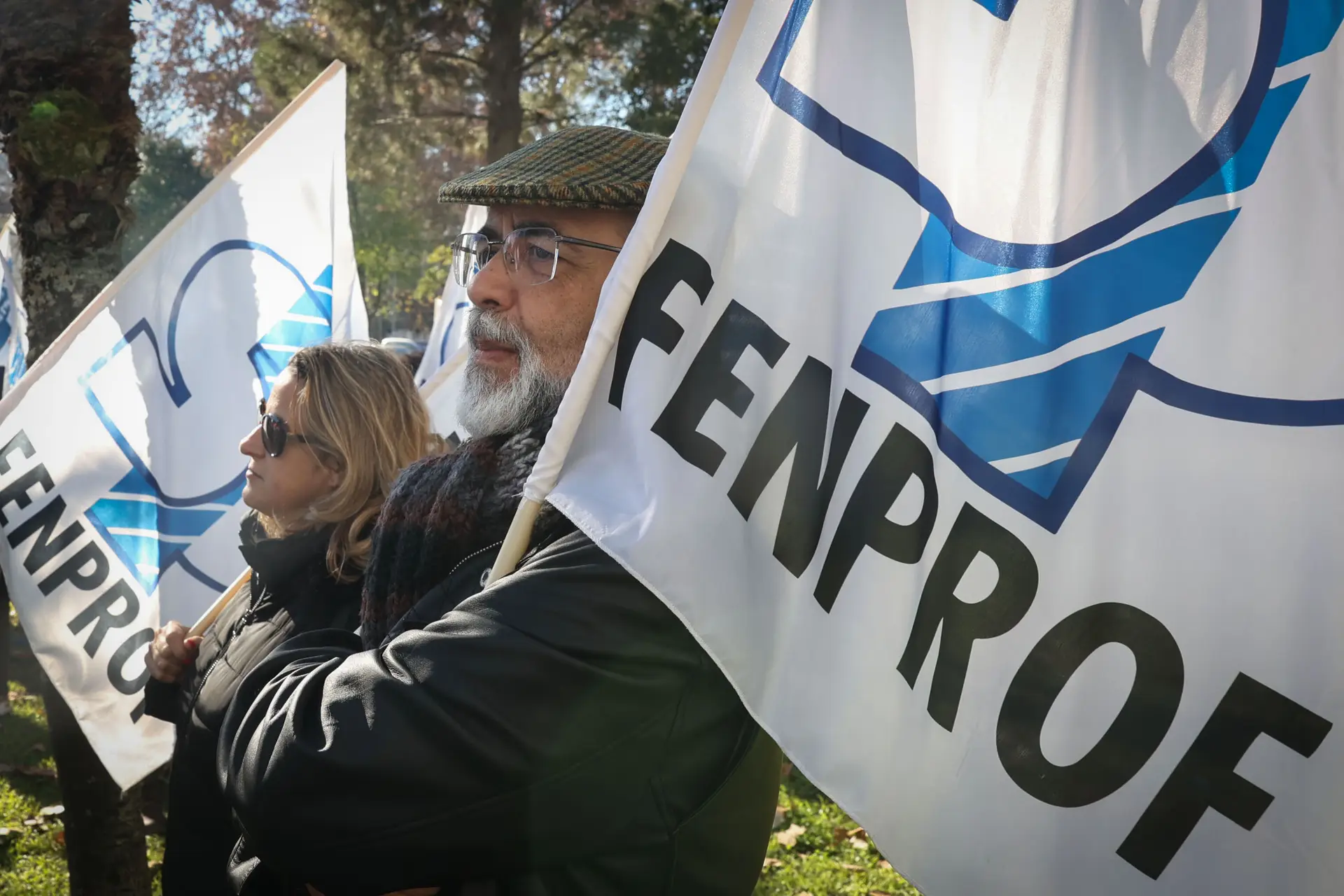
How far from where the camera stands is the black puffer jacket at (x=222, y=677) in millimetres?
2422

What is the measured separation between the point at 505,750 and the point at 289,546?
4.62ft

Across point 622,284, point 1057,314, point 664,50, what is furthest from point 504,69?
point 1057,314

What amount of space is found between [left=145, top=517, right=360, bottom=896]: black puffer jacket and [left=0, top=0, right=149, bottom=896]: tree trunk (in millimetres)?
909

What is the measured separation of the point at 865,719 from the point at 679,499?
1.30 feet

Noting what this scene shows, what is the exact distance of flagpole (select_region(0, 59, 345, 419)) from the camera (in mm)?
3504

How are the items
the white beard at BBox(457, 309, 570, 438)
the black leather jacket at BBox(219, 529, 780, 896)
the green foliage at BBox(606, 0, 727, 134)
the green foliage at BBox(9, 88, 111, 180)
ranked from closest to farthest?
the black leather jacket at BBox(219, 529, 780, 896), the white beard at BBox(457, 309, 570, 438), the green foliage at BBox(9, 88, 111, 180), the green foliage at BBox(606, 0, 727, 134)

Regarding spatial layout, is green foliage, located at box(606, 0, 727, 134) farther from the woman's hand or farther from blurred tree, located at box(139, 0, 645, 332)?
the woman's hand

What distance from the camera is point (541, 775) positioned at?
4.94 feet

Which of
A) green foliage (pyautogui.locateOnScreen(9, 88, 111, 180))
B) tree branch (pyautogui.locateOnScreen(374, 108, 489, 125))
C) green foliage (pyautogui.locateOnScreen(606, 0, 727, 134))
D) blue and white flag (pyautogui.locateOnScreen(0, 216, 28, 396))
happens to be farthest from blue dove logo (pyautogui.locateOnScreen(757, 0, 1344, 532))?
tree branch (pyautogui.locateOnScreen(374, 108, 489, 125))

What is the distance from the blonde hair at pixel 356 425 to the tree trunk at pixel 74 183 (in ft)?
3.66

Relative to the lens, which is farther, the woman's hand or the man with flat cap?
the woman's hand

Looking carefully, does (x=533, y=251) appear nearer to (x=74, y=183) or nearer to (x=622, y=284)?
(x=622, y=284)

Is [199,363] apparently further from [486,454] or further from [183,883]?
[486,454]

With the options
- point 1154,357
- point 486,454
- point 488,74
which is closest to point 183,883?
point 486,454
